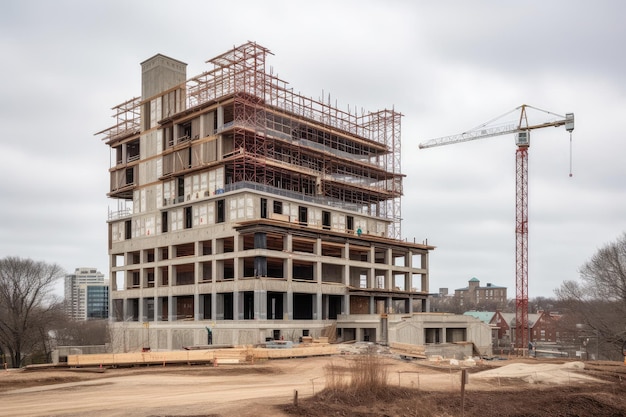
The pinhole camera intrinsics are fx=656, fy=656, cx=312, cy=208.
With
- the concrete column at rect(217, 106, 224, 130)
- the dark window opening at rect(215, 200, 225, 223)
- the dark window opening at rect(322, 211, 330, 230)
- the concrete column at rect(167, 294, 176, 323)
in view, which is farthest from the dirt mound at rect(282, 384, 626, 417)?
the concrete column at rect(167, 294, 176, 323)

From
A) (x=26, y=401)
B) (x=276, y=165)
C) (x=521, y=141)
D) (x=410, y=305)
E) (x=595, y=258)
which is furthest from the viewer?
(x=521, y=141)

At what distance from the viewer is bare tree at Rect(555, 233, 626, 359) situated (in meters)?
79.6

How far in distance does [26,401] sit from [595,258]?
7526 cm

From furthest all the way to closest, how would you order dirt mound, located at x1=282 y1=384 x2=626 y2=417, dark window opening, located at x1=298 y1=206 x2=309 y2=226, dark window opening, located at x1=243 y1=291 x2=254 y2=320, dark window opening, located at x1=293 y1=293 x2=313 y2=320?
dark window opening, located at x1=293 y1=293 x2=313 y2=320 < dark window opening, located at x1=298 y1=206 x2=309 y2=226 < dark window opening, located at x1=243 y1=291 x2=254 y2=320 < dirt mound, located at x1=282 y1=384 x2=626 y2=417

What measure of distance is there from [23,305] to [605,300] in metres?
75.2

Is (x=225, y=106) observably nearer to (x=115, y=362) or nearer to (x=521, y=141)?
(x=115, y=362)

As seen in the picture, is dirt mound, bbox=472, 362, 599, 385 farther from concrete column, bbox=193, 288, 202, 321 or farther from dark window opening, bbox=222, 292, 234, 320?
dark window opening, bbox=222, 292, 234, 320

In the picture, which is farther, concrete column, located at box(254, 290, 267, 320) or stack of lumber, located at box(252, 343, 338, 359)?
concrete column, located at box(254, 290, 267, 320)

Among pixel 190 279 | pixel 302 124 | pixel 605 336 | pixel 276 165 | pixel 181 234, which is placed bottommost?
pixel 605 336

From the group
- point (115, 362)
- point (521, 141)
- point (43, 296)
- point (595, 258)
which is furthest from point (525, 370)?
point (521, 141)

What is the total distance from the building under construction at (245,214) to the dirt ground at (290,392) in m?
26.3

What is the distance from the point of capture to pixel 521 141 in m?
120

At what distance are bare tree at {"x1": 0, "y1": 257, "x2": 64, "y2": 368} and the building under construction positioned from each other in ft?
31.8

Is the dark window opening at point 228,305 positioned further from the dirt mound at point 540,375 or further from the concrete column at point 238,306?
the dirt mound at point 540,375
